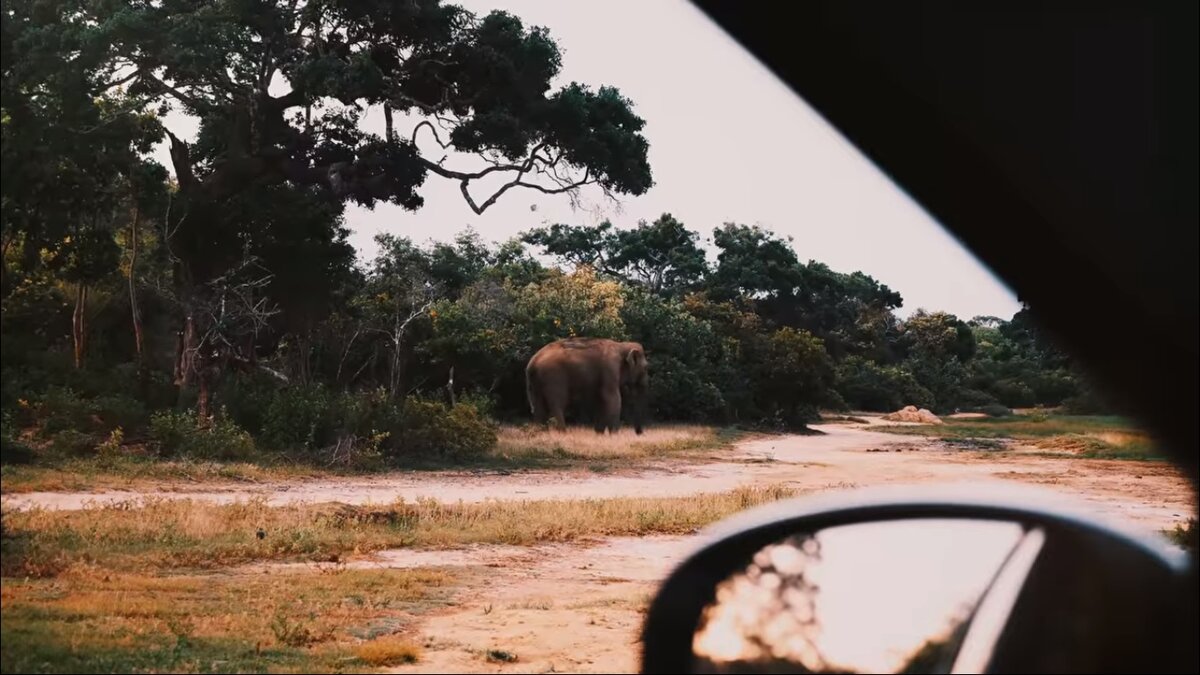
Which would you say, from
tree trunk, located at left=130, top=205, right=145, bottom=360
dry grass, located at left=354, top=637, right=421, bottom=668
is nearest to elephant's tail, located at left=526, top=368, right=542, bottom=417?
tree trunk, located at left=130, top=205, right=145, bottom=360

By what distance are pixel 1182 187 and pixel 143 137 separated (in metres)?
4.02

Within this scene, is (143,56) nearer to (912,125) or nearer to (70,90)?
(70,90)

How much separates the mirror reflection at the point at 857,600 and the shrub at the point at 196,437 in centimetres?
276

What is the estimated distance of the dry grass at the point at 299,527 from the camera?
297 cm

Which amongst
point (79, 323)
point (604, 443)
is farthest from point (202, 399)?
point (604, 443)

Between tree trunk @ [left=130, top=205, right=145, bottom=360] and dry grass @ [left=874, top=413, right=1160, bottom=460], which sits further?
dry grass @ [left=874, top=413, right=1160, bottom=460]

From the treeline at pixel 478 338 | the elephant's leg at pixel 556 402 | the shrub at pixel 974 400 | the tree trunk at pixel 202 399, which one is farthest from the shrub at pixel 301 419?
the shrub at pixel 974 400

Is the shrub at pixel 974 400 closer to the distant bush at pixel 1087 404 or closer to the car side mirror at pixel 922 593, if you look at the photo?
the distant bush at pixel 1087 404

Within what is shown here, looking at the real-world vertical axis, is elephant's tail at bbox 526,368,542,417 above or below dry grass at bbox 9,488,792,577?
above

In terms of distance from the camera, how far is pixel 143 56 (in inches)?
173

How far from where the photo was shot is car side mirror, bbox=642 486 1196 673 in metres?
1.70

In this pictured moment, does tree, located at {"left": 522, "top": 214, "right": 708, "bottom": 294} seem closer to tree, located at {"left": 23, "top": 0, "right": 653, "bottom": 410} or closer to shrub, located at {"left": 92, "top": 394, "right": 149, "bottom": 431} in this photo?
tree, located at {"left": 23, "top": 0, "right": 653, "bottom": 410}

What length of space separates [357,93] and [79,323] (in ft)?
6.53

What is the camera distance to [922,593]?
185 centimetres
